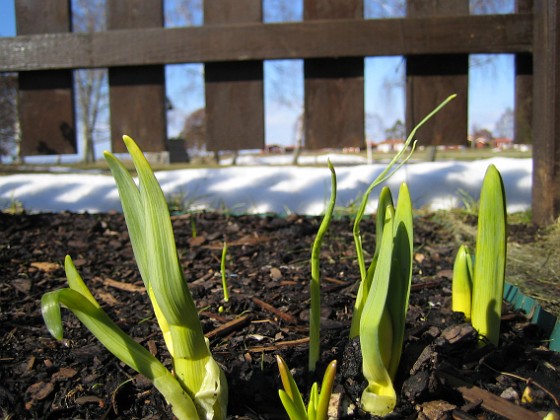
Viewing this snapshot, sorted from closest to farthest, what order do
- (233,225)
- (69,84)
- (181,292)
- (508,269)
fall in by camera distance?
(181,292)
(508,269)
(233,225)
(69,84)

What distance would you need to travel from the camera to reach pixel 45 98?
248 cm

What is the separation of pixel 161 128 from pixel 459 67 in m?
1.51

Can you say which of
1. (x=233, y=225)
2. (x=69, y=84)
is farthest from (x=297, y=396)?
(x=69, y=84)

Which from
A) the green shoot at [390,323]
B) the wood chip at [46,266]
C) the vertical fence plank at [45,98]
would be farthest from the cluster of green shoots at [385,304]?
the vertical fence plank at [45,98]

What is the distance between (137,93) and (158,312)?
5.99 feet

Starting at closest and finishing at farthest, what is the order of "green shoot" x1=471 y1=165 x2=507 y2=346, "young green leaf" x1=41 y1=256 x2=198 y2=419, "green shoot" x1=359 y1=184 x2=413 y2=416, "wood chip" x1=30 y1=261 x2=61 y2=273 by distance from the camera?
"young green leaf" x1=41 y1=256 x2=198 y2=419
"green shoot" x1=359 y1=184 x2=413 y2=416
"green shoot" x1=471 y1=165 x2=507 y2=346
"wood chip" x1=30 y1=261 x2=61 y2=273

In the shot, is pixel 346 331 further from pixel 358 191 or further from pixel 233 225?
pixel 358 191

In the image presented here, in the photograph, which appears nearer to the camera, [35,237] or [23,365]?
[23,365]

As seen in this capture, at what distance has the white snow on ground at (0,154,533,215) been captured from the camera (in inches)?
107

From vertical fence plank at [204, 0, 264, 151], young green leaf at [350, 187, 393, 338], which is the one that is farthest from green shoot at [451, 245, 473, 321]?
vertical fence plank at [204, 0, 264, 151]

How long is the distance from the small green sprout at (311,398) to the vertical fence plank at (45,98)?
219 cm

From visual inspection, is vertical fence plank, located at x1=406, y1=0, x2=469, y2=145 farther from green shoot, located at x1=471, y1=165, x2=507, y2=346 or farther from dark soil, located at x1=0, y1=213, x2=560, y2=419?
green shoot, located at x1=471, y1=165, x2=507, y2=346

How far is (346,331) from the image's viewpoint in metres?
1.13

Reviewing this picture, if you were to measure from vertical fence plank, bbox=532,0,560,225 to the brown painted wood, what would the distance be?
0.21 m
